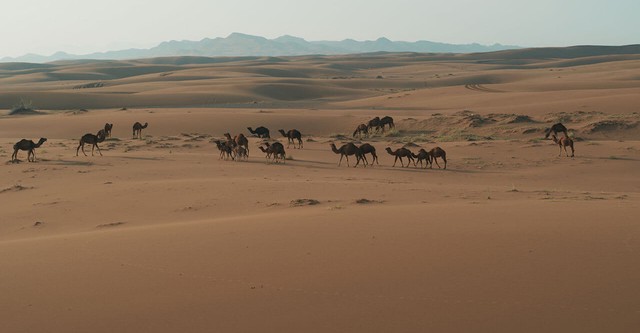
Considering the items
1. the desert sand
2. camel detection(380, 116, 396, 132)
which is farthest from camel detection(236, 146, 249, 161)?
camel detection(380, 116, 396, 132)

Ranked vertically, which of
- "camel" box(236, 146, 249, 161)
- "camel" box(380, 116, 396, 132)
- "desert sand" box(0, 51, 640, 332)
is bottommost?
"desert sand" box(0, 51, 640, 332)

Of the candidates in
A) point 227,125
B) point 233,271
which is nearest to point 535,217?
point 233,271

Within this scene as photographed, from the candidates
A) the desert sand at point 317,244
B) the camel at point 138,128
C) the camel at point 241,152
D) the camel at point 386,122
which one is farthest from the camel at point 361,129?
the camel at point 138,128

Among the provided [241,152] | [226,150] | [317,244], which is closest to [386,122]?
[241,152]

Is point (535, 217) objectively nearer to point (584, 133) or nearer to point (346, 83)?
point (584, 133)

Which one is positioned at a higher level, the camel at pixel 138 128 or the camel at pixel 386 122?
the camel at pixel 386 122

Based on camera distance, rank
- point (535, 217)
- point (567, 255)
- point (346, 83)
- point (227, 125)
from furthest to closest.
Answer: point (346, 83), point (227, 125), point (535, 217), point (567, 255)

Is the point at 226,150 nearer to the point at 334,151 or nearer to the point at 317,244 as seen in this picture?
the point at 334,151

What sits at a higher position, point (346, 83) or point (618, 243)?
point (346, 83)

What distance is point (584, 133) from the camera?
25.9m

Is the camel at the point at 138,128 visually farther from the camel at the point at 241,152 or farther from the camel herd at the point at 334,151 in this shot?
the camel at the point at 241,152

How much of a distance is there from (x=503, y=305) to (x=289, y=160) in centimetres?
1498

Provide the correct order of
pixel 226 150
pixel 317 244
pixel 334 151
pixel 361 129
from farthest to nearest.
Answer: pixel 361 129, pixel 226 150, pixel 334 151, pixel 317 244

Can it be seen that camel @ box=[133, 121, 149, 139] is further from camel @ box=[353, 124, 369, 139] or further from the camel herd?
camel @ box=[353, 124, 369, 139]
